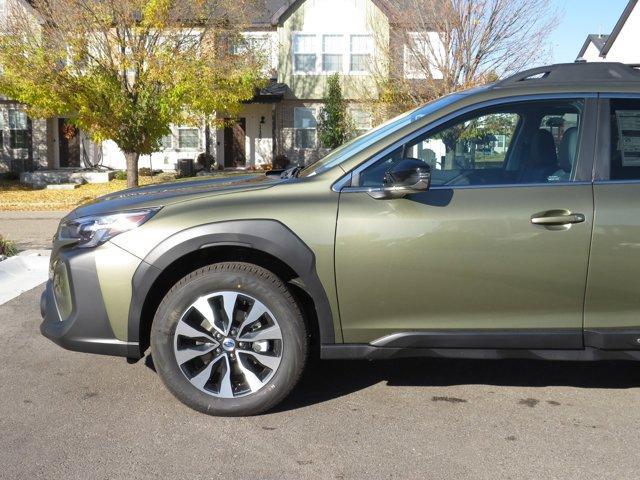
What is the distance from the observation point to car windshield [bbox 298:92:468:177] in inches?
171

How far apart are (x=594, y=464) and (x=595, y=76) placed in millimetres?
2289

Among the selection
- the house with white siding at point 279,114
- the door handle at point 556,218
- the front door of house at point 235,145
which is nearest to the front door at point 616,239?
the door handle at point 556,218

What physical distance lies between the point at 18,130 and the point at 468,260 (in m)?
28.2

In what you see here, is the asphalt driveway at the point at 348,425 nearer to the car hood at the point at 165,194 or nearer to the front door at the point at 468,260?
the front door at the point at 468,260

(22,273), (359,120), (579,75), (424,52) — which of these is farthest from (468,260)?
(359,120)

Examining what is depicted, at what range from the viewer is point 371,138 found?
455 centimetres

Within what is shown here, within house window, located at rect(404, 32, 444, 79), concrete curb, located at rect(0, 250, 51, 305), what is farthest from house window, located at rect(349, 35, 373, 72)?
concrete curb, located at rect(0, 250, 51, 305)

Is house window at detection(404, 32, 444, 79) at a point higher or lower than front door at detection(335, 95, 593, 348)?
higher

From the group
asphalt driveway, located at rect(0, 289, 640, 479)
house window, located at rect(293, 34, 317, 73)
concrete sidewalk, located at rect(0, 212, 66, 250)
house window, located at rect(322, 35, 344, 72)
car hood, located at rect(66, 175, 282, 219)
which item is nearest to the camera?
asphalt driveway, located at rect(0, 289, 640, 479)

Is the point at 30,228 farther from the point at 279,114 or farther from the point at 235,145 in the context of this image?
the point at 235,145

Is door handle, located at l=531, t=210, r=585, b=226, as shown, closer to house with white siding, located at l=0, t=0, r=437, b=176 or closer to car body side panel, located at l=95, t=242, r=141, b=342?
car body side panel, located at l=95, t=242, r=141, b=342

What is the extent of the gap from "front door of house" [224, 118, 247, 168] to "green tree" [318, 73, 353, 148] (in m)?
3.79

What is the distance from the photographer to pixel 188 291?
160 inches

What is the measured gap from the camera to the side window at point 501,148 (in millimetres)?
4199
